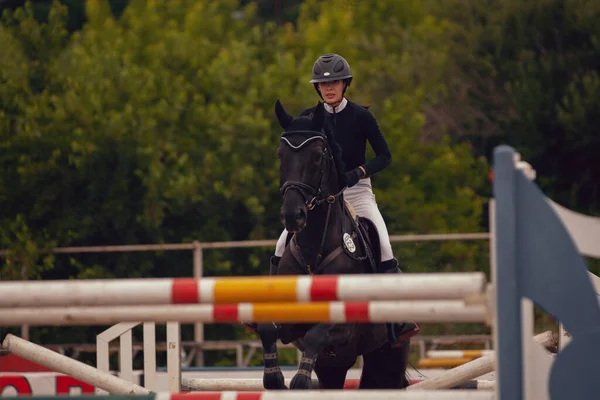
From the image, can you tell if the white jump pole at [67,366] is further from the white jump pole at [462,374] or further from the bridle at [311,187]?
the white jump pole at [462,374]

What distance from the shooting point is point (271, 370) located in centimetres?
664


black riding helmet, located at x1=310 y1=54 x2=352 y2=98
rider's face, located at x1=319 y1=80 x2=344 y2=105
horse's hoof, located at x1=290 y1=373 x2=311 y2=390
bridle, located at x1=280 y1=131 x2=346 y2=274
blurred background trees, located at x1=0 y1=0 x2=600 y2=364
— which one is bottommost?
horse's hoof, located at x1=290 y1=373 x2=311 y2=390

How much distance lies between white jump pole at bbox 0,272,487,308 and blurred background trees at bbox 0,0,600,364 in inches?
445

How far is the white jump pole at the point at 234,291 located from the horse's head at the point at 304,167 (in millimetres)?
2818

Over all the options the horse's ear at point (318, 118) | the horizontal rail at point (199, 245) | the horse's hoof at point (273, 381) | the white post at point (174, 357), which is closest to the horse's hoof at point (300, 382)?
the horse's hoof at point (273, 381)

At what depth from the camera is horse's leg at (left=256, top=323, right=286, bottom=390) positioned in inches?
261

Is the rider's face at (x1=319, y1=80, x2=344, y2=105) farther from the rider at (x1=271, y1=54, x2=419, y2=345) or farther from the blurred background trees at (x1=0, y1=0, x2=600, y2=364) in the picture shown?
the blurred background trees at (x1=0, y1=0, x2=600, y2=364)

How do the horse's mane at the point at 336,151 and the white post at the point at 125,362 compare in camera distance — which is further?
the horse's mane at the point at 336,151

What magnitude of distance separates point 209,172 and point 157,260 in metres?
2.63

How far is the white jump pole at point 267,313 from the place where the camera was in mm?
3738

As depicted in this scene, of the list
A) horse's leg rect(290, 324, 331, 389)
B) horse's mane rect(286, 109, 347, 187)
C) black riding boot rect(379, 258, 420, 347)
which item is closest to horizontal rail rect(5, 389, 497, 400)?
horse's leg rect(290, 324, 331, 389)

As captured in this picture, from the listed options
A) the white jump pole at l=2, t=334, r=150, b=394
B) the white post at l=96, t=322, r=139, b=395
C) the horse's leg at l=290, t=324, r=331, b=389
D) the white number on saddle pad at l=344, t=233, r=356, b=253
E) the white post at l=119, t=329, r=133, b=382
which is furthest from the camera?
the white number on saddle pad at l=344, t=233, r=356, b=253

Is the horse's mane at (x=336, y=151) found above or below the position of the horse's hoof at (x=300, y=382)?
above

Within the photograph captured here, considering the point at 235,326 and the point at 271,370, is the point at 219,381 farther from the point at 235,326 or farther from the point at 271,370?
the point at 235,326
